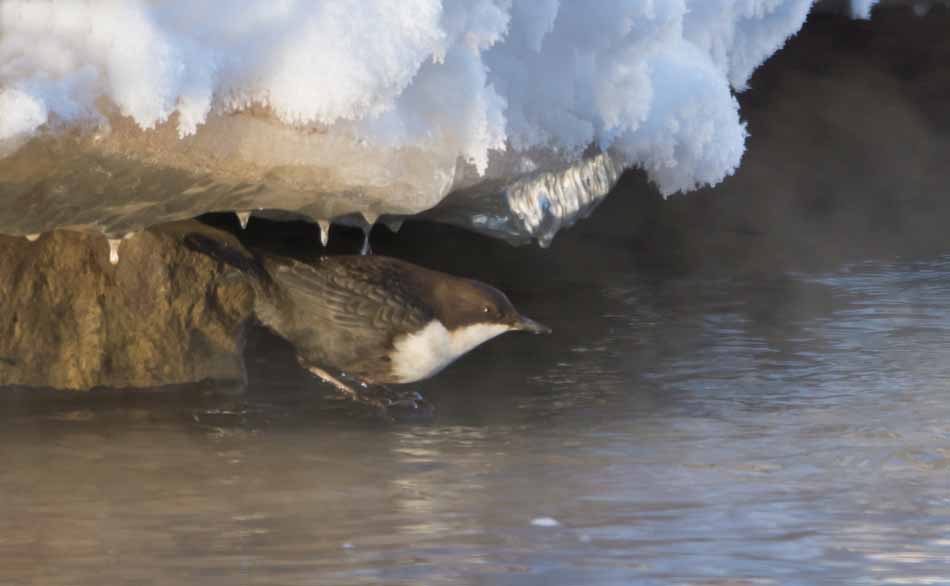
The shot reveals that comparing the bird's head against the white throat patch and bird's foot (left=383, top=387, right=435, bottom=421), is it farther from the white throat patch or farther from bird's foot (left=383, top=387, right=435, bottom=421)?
bird's foot (left=383, top=387, right=435, bottom=421)

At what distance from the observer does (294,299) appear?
5273 millimetres

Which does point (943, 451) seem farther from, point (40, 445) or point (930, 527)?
point (40, 445)

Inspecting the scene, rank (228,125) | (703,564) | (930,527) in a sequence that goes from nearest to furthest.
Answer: (703,564) < (930,527) < (228,125)

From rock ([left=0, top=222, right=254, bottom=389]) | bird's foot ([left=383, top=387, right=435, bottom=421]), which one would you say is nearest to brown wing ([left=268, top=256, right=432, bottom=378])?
bird's foot ([left=383, top=387, right=435, bottom=421])

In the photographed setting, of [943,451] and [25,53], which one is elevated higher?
[25,53]

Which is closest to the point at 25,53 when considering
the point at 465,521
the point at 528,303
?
the point at 465,521

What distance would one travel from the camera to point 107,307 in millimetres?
5418

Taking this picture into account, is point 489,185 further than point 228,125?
Yes

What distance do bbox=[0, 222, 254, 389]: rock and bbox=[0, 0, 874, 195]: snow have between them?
1.05m

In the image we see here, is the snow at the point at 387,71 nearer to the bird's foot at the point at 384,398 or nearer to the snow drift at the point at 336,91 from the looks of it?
the snow drift at the point at 336,91

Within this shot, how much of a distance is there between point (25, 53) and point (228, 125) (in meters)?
0.57

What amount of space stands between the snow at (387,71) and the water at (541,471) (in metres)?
0.75

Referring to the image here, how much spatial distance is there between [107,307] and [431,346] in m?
1.02

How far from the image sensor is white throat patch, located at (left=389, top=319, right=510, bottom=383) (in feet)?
16.8
